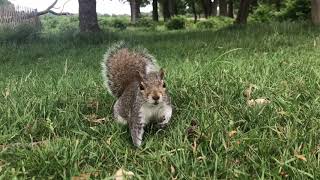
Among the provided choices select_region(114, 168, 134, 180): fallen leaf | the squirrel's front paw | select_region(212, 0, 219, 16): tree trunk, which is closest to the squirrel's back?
the squirrel's front paw

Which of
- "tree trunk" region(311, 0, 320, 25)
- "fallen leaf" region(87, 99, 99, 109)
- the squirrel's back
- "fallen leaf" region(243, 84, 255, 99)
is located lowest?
"fallen leaf" region(87, 99, 99, 109)

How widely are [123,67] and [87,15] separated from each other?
364 inches

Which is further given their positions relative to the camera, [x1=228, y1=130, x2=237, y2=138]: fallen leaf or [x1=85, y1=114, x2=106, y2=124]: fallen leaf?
[x1=85, y1=114, x2=106, y2=124]: fallen leaf

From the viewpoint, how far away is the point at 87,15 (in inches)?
505

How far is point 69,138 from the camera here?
3.09m

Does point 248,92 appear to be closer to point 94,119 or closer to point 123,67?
point 123,67

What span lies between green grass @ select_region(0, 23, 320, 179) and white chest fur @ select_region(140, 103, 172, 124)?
0.35 ft

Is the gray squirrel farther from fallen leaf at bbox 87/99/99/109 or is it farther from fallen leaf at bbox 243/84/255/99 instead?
fallen leaf at bbox 243/84/255/99

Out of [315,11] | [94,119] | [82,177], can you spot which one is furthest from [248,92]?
[315,11]

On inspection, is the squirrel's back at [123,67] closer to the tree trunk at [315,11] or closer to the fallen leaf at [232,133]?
the fallen leaf at [232,133]

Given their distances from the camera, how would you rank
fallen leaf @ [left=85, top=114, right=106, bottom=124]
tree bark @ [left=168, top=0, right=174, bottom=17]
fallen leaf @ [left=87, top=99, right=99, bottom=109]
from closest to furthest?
fallen leaf @ [left=85, top=114, right=106, bottom=124]
fallen leaf @ [left=87, top=99, right=99, bottom=109]
tree bark @ [left=168, top=0, right=174, bottom=17]

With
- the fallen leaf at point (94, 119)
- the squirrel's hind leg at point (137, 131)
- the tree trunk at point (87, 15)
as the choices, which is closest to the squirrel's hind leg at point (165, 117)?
the squirrel's hind leg at point (137, 131)

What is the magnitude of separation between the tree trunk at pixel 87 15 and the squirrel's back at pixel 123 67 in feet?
29.6

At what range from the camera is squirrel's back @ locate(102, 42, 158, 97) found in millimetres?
3828
